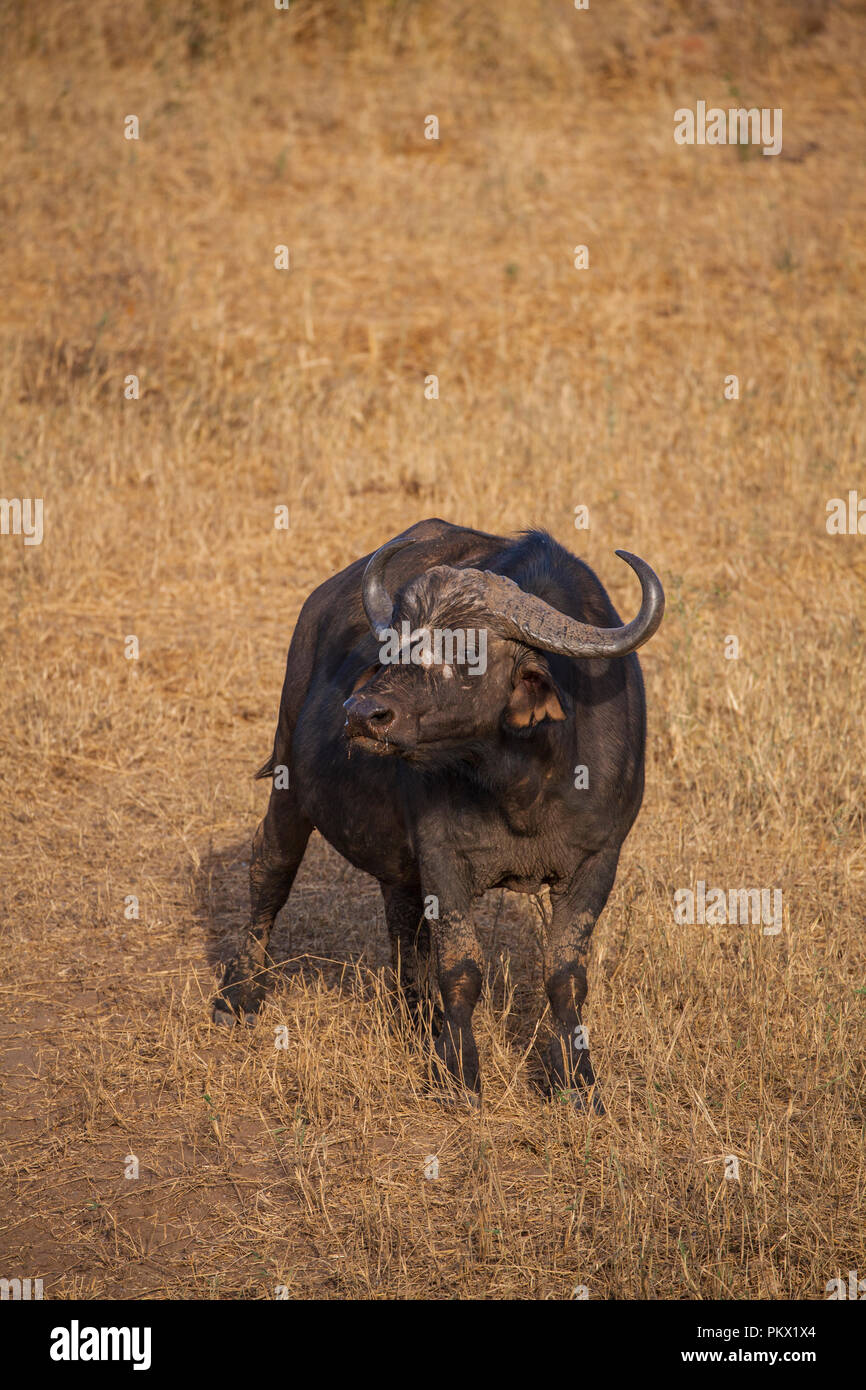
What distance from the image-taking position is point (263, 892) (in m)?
5.56

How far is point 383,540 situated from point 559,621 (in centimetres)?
595

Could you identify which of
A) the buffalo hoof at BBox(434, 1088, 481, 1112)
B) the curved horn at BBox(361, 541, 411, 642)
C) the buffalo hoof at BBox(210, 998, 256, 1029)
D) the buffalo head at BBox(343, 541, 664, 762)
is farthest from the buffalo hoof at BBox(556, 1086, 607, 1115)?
the curved horn at BBox(361, 541, 411, 642)

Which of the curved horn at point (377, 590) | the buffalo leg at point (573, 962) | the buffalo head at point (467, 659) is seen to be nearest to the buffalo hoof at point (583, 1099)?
the buffalo leg at point (573, 962)

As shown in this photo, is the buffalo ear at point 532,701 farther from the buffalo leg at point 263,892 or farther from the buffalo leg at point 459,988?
the buffalo leg at point 263,892

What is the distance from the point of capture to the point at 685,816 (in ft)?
22.2

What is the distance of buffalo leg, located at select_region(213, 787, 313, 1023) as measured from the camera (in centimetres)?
541

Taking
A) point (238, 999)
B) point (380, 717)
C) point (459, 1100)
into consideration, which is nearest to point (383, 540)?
point (238, 999)

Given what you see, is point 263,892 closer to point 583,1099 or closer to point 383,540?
point 583,1099

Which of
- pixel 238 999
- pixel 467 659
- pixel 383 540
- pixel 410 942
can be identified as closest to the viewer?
pixel 467 659

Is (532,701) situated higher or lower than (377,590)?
lower

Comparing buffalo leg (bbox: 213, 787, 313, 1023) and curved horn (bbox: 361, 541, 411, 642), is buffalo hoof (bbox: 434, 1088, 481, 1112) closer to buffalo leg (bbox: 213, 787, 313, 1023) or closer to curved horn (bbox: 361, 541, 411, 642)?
buffalo leg (bbox: 213, 787, 313, 1023)

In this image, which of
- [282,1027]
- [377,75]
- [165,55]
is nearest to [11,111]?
[165,55]

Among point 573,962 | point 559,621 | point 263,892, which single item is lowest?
point 573,962

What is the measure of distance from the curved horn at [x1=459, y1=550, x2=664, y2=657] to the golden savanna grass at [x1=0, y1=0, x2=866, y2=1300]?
147 centimetres
